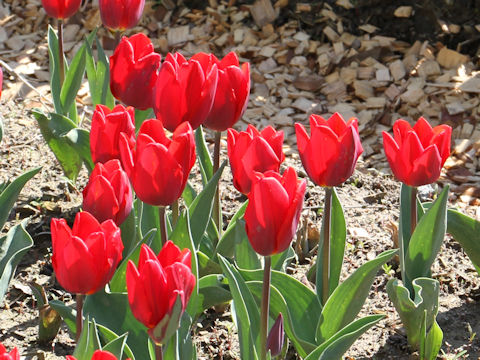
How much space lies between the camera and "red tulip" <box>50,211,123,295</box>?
1402mm

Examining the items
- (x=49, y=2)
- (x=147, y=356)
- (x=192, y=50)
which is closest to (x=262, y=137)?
(x=147, y=356)

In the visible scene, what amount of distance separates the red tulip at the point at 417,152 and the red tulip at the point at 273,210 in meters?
0.49

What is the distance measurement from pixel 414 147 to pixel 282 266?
0.44 meters

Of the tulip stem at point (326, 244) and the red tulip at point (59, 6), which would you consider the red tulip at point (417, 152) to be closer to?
the tulip stem at point (326, 244)

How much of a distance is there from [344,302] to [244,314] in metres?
0.29

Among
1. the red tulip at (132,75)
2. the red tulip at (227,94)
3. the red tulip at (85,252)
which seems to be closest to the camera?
the red tulip at (85,252)

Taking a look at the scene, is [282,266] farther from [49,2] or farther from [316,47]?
[316,47]

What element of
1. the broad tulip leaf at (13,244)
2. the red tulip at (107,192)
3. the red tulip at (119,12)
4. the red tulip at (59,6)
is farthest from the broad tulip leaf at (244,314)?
the red tulip at (59,6)

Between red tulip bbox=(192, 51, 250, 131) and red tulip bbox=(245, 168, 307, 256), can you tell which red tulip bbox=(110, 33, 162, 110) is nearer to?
red tulip bbox=(192, 51, 250, 131)

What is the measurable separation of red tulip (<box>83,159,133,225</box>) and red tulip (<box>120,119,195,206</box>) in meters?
0.03

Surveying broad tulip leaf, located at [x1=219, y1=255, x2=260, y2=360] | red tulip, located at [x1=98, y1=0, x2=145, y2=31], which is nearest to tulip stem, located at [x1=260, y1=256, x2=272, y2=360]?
broad tulip leaf, located at [x1=219, y1=255, x2=260, y2=360]

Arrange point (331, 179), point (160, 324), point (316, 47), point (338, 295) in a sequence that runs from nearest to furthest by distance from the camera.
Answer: point (160, 324)
point (331, 179)
point (338, 295)
point (316, 47)

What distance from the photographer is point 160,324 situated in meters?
1.32

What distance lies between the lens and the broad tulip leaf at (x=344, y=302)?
1808mm
